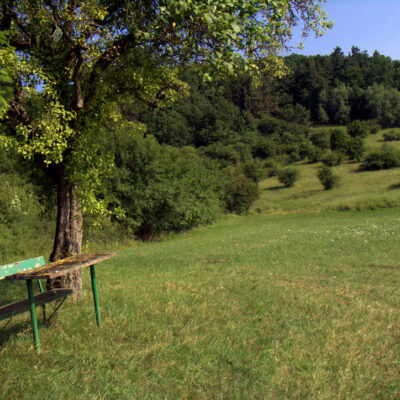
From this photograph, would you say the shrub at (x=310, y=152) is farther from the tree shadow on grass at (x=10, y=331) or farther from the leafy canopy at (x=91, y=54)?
the tree shadow on grass at (x=10, y=331)

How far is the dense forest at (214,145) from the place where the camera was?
1012cm

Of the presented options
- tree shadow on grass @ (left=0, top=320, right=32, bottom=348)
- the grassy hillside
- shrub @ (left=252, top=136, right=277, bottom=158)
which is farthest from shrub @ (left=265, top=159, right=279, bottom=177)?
tree shadow on grass @ (left=0, top=320, right=32, bottom=348)

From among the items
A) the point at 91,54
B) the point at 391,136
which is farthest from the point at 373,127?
the point at 91,54

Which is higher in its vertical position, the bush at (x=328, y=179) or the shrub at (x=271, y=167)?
the shrub at (x=271, y=167)

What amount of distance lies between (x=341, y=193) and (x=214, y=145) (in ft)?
125

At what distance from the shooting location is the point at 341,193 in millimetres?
54344

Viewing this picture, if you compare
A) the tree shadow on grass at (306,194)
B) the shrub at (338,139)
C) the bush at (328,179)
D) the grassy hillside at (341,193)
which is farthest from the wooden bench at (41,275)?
the shrub at (338,139)

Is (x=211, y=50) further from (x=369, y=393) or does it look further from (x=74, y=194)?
(x=369, y=393)

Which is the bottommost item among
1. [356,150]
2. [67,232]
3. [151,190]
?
[67,232]

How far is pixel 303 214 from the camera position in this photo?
45.2 m

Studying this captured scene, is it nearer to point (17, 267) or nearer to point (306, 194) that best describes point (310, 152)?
point (306, 194)

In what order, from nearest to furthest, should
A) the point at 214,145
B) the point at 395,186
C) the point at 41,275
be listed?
the point at 41,275 → the point at 395,186 → the point at 214,145

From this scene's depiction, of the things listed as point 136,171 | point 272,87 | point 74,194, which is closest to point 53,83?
point 74,194

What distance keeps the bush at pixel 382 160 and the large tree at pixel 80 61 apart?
209 ft
